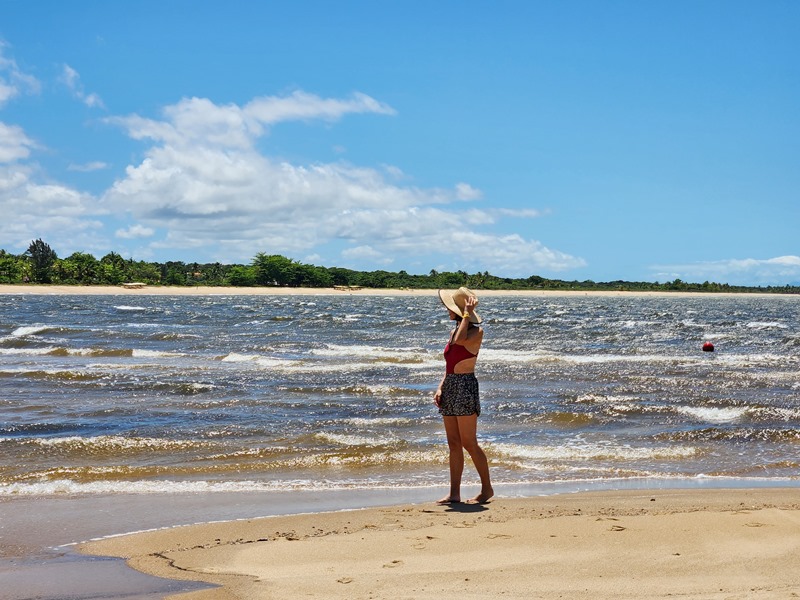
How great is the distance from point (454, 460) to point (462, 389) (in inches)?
28.0

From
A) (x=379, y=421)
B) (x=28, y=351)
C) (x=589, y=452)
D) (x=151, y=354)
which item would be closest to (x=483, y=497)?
(x=589, y=452)

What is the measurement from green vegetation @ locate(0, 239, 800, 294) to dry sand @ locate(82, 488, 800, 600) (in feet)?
414

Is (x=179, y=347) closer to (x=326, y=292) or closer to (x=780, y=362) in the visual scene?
(x=780, y=362)

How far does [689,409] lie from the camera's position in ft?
50.2

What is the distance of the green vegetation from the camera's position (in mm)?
130125

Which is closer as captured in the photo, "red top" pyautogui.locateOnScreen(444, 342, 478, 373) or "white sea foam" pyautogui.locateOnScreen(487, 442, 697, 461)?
"red top" pyautogui.locateOnScreen(444, 342, 478, 373)

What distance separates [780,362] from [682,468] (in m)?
17.4

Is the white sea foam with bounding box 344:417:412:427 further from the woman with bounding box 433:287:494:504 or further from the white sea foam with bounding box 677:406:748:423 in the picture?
the woman with bounding box 433:287:494:504

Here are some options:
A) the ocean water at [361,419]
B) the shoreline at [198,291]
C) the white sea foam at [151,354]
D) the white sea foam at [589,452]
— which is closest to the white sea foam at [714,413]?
the ocean water at [361,419]

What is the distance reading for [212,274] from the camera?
540 ft

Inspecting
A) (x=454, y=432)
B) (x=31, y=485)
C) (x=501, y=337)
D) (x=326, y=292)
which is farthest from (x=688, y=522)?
(x=326, y=292)

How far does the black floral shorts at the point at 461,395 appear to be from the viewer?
805 cm

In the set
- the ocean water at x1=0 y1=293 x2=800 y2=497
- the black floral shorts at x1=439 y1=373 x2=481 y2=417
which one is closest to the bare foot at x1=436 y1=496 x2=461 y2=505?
the black floral shorts at x1=439 y1=373 x2=481 y2=417

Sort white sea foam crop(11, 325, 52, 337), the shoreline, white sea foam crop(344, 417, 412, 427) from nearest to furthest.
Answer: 1. white sea foam crop(344, 417, 412, 427)
2. white sea foam crop(11, 325, 52, 337)
3. the shoreline
